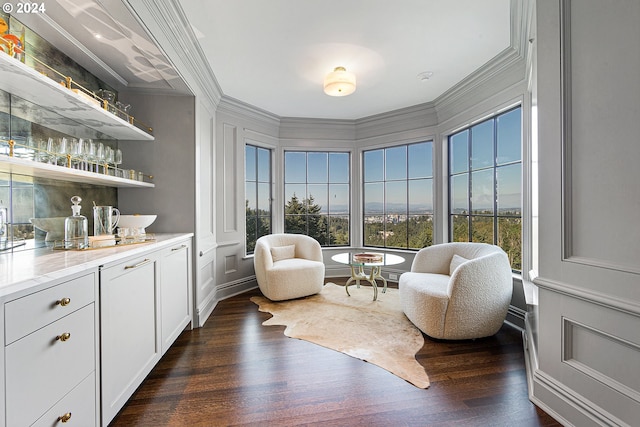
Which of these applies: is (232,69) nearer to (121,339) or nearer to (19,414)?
(121,339)

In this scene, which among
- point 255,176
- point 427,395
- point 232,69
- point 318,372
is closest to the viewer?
point 427,395

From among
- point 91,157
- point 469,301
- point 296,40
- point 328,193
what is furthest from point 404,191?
point 91,157

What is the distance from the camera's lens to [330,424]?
4.99 feet

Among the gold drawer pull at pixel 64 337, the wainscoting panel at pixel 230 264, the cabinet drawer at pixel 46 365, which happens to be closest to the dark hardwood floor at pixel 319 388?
the cabinet drawer at pixel 46 365

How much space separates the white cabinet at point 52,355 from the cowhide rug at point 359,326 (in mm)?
1594

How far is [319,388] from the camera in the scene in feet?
6.03

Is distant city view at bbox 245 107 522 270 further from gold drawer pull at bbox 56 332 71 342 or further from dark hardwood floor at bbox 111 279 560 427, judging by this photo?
gold drawer pull at bbox 56 332 71 342

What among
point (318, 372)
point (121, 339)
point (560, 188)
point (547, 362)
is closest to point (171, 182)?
point (121, 339)

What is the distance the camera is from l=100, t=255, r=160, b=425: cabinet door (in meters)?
1.42

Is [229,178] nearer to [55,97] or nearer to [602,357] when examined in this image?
[55,97]

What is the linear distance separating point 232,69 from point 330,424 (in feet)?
10.5

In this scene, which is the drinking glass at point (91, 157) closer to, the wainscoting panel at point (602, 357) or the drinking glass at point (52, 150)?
the drinking glass at point (52, 150)

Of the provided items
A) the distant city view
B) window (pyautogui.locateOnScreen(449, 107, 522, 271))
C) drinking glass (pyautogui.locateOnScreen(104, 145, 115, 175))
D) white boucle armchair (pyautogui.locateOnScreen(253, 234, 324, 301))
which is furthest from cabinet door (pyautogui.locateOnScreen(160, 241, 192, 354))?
window (pyautogui.locateOnScreen(449, 107, 522, 271))

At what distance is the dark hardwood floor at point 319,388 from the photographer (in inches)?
61.7
